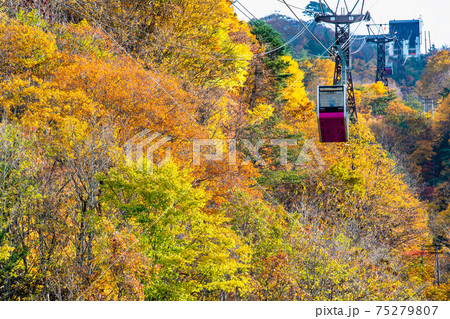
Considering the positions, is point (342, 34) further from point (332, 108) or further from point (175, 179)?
point (175, 179)

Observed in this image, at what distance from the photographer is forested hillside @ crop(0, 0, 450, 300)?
16.5 m

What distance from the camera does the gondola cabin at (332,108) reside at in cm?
1727

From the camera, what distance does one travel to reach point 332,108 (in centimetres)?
1755

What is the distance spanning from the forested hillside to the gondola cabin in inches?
189

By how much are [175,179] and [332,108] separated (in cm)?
586

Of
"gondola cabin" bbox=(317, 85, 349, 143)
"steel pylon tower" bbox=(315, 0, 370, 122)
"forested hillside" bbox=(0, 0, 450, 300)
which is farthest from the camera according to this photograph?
"steel pylon tower" bbox=(315, 0, 370, 122)

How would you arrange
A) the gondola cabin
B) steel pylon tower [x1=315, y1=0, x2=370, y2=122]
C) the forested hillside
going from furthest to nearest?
steel pylon tower [x1=315, y1=0, x2=370, y2=122], the gondola cabin, the forested hillside

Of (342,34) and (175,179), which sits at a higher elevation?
(342,34)

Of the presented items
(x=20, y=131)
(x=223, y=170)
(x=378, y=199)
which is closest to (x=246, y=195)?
(x=223, y=170)

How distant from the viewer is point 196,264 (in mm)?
17609

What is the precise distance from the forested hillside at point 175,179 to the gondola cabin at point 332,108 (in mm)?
4796

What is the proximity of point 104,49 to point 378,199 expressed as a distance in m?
19.6

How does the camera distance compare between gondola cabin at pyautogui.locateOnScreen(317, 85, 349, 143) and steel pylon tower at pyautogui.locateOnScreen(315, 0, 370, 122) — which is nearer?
gondola cabin at pyautogui.locateOnScreen(317, 85, 349, 143)

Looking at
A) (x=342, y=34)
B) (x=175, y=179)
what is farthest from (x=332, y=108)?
(x=342, y=34)
